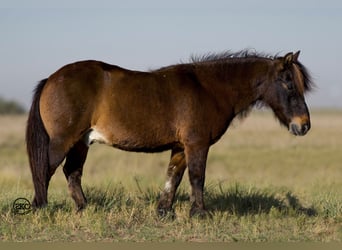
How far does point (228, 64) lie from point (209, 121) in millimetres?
991

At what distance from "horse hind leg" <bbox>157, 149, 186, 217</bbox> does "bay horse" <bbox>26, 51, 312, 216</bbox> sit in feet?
0.05

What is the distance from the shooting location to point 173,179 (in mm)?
8359

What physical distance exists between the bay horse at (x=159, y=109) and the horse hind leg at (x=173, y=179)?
0.01 m

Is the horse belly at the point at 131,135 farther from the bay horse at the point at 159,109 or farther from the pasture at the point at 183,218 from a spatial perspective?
the pasture at the point at 183,218

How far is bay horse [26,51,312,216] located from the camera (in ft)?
25.4

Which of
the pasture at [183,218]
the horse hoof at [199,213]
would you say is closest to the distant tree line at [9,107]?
the pasture at [183,218]

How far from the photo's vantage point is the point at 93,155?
1991 centimetres

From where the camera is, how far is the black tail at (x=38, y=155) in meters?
7.72

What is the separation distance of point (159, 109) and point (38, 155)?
1668mm

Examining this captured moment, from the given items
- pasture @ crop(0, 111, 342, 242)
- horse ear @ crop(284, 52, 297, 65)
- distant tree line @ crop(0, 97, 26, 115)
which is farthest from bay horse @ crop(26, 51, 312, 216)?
distant tree line @ crop(0, 97, 26, 115)

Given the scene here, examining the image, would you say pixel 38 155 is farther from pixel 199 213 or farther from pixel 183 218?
pixel 199 213

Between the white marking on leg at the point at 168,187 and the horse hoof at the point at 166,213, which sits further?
the white marking on leg at the point at 168,187

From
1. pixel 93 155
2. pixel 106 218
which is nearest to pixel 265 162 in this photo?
pixel 93 155

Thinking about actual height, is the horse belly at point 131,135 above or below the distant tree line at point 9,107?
above
